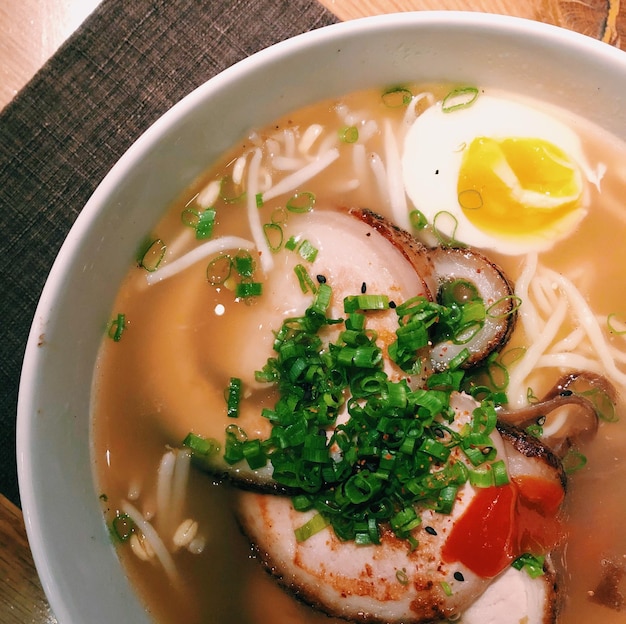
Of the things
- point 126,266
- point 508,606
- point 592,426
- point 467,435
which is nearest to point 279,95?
point 126,266

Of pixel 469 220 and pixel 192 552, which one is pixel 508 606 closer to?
pixel 192 552

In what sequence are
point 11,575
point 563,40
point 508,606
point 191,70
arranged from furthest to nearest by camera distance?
1. point 191,70
2. point 11,575
3. point 508,606
4. point 563,40

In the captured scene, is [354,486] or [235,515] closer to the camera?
[354,486]

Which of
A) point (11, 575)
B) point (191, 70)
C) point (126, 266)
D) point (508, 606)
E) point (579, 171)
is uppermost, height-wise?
point (191, 70)

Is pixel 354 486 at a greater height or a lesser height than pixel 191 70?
lesser

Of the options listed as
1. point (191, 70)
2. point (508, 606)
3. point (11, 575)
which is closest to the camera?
point (508, 606)

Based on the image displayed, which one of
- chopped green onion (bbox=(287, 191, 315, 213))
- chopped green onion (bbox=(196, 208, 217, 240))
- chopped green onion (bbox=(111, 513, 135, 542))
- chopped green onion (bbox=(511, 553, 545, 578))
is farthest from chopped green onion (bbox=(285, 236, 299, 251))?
chopped green onion (bbox=(511, 553, 545, 578))

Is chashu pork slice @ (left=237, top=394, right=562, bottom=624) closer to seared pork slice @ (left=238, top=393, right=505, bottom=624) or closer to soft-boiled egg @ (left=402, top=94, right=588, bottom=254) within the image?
seared pork slice @ (left=238, top=393, right=505, bottom=624)
